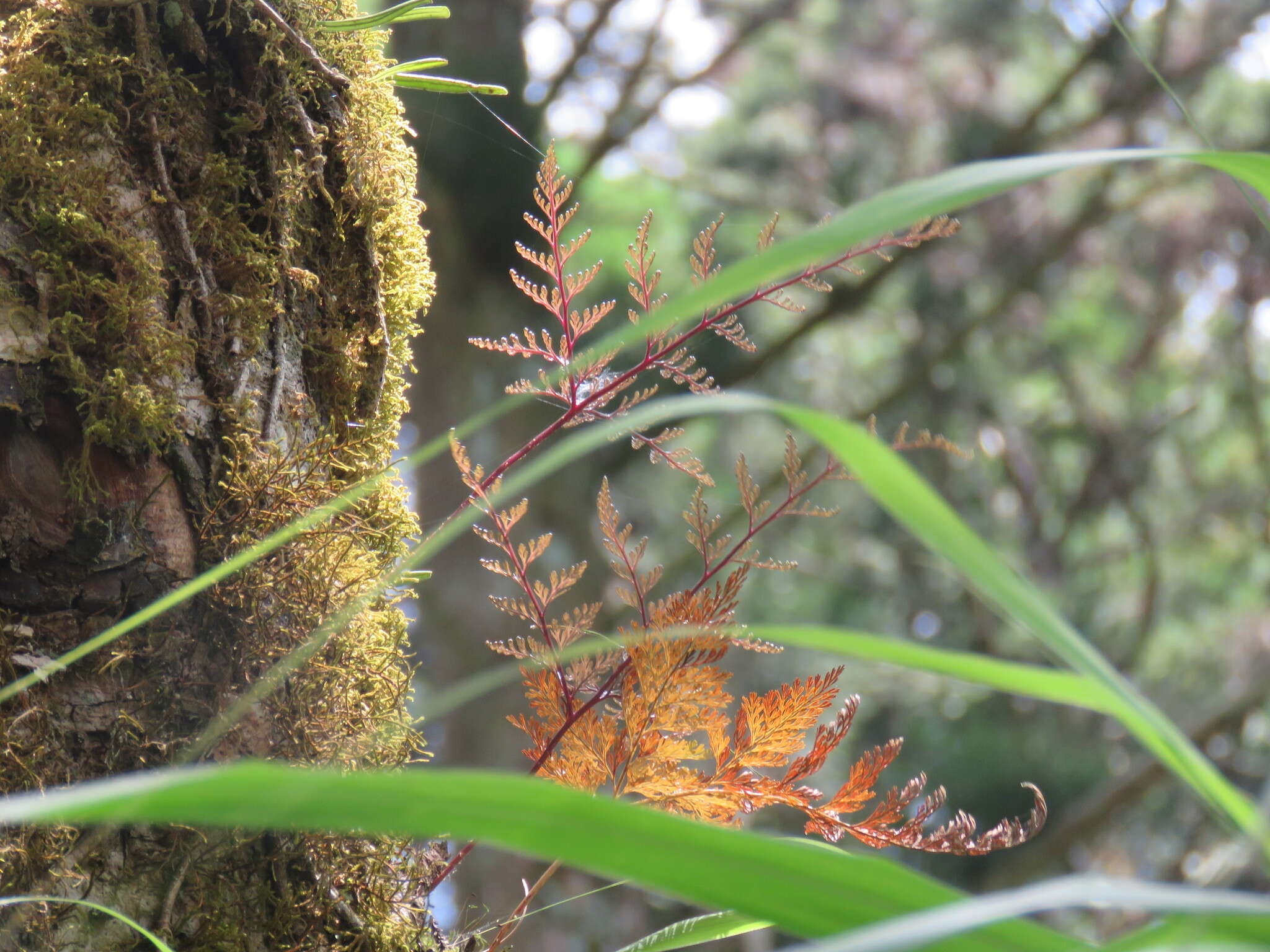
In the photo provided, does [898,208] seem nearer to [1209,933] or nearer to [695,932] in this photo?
[1209,933]

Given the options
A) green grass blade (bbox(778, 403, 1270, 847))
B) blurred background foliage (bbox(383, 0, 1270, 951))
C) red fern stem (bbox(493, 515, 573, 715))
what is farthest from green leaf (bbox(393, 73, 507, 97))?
blurred background foliage (bbox(383, 0, 1270, 951))

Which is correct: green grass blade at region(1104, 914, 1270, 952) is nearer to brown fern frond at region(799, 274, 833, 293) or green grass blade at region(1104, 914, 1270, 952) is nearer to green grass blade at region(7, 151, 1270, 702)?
green grass blade at region(7, 151, 1270, 702)

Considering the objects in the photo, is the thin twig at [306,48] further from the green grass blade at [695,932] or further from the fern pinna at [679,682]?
the green grass blade at [695,932]

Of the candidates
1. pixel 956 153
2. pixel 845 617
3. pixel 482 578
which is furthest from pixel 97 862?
pixel 845 617

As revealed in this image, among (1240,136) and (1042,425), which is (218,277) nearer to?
(1240,136)

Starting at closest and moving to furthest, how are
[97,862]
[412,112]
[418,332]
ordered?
1. [97,862]
2. [418,332]
3. [412,112]
